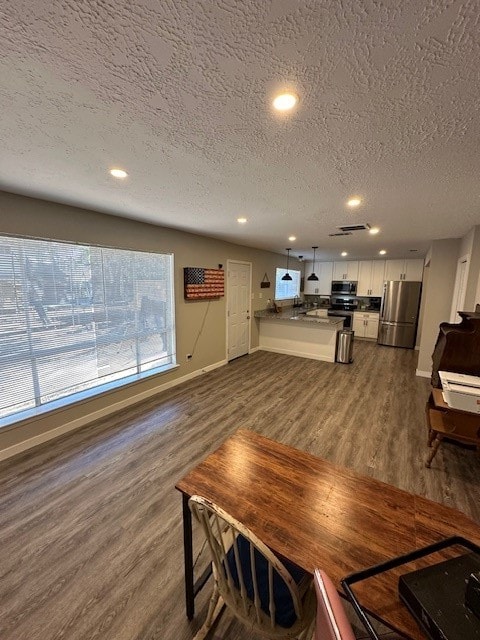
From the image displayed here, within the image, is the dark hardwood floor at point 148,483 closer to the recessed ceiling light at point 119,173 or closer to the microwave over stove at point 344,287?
the recessed ceiling light at point 119,173

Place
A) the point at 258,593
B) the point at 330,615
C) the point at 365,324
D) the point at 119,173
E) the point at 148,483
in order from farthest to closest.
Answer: the point at 365,324 < the point at 148,483 < the point at 119,173 < the point at 258,593 < the point at 330,615

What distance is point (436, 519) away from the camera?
3.25 ft

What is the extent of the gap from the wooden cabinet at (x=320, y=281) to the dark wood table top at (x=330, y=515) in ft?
24.2

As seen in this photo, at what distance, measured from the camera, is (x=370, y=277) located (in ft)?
23.9

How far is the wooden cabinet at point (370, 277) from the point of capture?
280 inches

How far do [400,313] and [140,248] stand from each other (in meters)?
5.96

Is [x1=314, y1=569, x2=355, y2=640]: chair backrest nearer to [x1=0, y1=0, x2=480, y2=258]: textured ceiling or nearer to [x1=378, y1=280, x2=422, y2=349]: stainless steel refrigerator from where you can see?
[x1=0, y1=0, x2=480, y2=258]: textured ceiling

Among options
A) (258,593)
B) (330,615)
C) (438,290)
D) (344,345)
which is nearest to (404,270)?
(438,290)

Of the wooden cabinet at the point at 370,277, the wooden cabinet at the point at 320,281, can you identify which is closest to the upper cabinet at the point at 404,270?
the wooden cabinet at the point at 370,277

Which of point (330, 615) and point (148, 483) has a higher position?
point (330, 615)

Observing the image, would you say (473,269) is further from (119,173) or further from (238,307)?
(119,173)

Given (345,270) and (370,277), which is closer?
(370,277)

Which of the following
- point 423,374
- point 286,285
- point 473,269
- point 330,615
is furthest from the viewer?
point 286,285

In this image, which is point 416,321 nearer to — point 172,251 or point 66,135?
point 172,251
